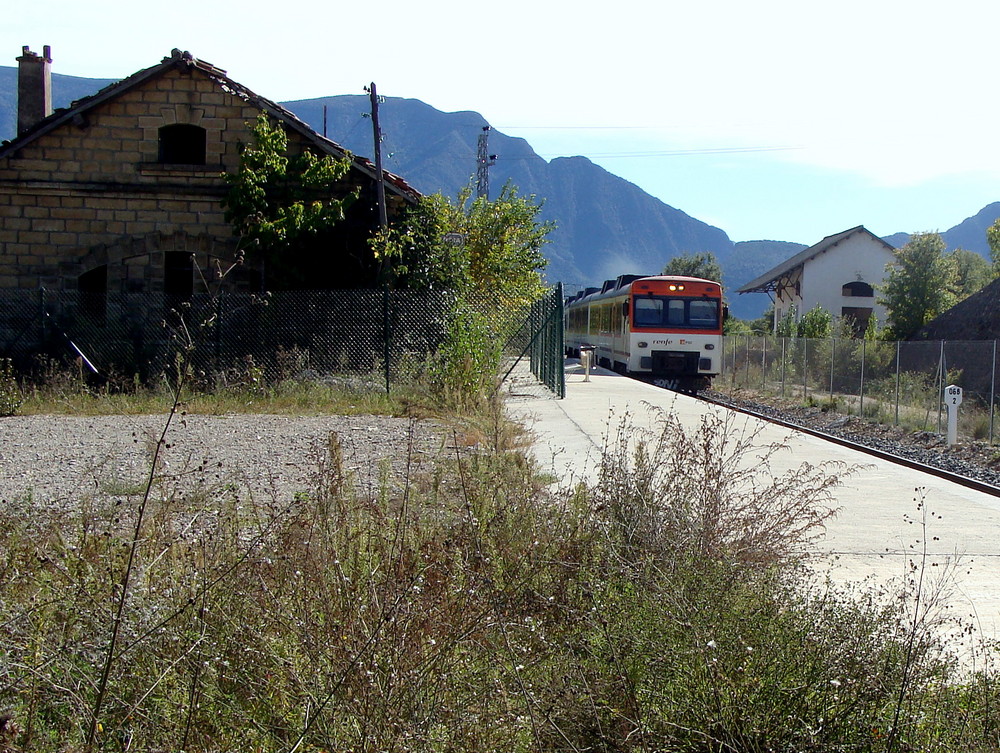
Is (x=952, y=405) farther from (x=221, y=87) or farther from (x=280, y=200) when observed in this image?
(x=221, y=87)

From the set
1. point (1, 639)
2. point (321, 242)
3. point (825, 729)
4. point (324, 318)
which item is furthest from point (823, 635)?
point (321, 242)

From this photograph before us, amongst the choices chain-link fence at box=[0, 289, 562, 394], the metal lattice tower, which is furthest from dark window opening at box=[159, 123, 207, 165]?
the metal lattice tower

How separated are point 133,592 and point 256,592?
0.52 meters

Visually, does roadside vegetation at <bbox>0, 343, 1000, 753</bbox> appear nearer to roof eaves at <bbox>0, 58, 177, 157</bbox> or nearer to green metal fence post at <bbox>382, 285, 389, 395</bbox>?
green metal fence post at <bbox>382, 285, 389, 395</bbox>

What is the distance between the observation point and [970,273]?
200ft

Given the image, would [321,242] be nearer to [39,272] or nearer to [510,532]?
[39,272]

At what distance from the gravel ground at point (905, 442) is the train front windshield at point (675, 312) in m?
2.65

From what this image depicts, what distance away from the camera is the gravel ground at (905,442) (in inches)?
577

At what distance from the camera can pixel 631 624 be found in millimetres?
4254

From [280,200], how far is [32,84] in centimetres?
873

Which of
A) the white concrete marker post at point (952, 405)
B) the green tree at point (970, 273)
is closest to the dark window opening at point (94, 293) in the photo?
the white concrete marker post at point (952, 405)

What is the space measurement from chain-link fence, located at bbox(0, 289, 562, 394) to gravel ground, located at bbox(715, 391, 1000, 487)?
5.92 metres

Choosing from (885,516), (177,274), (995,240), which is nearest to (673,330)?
(177,274)

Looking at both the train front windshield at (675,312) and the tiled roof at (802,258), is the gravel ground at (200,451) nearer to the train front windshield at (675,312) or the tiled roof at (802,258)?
the train front windshield at (675,312)
